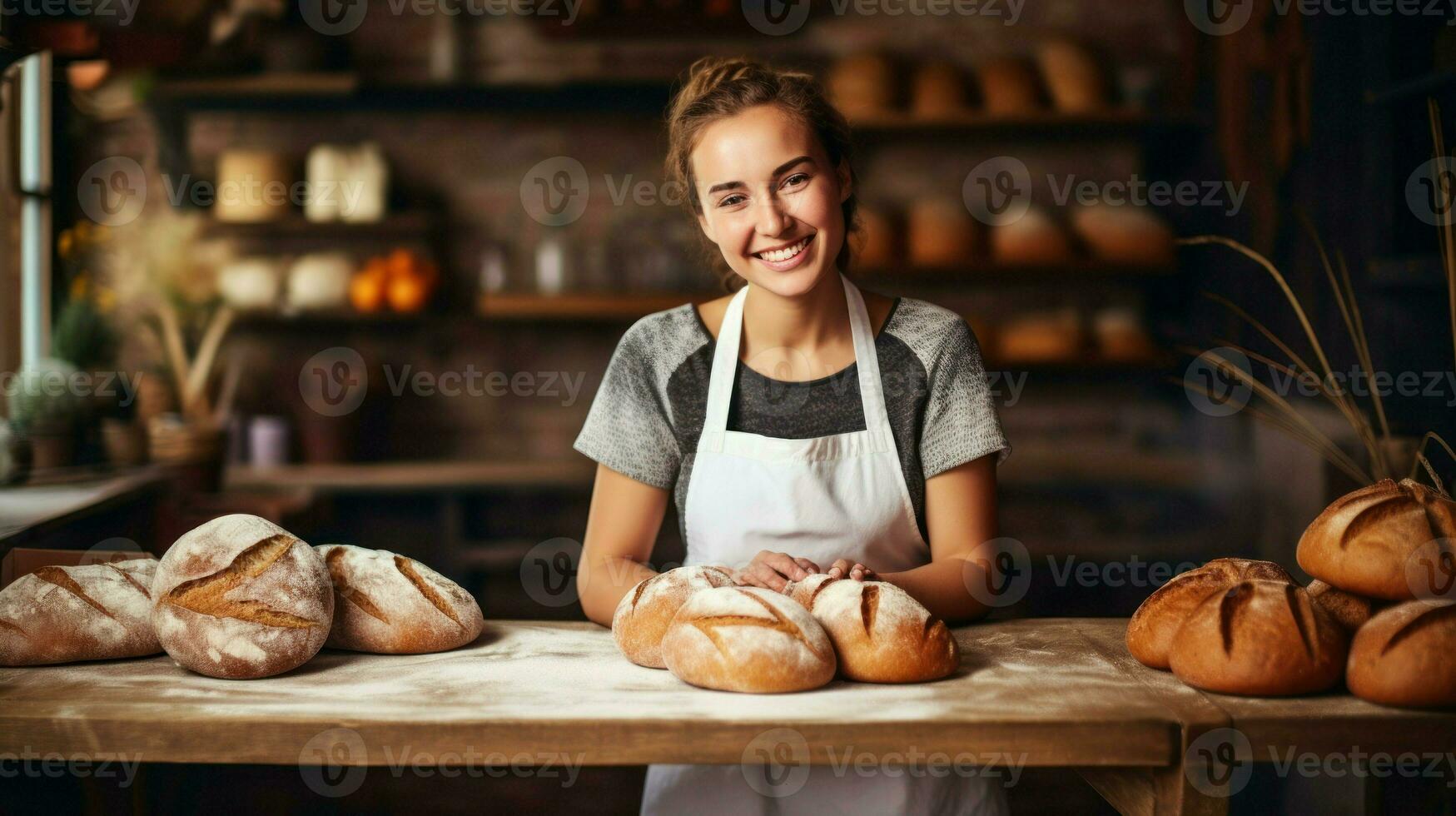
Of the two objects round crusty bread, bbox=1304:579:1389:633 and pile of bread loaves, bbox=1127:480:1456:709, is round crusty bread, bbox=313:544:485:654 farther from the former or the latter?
round crusty bread, bbox=1304:579:1389:633

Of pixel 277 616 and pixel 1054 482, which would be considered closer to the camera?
pixel 277 616

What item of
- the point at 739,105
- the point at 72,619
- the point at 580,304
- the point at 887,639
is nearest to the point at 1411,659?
the point at 887,639

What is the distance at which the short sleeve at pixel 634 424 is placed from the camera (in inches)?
69.0

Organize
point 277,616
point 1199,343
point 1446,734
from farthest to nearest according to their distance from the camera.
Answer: point 1199,343
point 277,616
point 1446,734

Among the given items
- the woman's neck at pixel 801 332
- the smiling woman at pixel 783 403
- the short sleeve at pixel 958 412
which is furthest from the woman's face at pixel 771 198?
the short sleeve at pixel 958 412

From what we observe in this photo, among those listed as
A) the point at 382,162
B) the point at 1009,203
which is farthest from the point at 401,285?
the point at 1009,203

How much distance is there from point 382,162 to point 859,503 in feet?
9.61

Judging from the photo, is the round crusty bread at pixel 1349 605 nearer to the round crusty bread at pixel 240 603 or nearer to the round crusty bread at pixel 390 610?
the round crusty bread at pixel 390 610

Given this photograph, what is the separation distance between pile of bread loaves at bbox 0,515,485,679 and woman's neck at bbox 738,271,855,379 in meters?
0.61

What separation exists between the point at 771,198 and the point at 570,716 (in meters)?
0.76

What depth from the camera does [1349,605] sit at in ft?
4.13

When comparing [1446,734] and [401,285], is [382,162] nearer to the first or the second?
[401,285]

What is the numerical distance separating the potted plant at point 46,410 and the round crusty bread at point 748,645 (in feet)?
7.26

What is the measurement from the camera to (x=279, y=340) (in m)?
4.30
